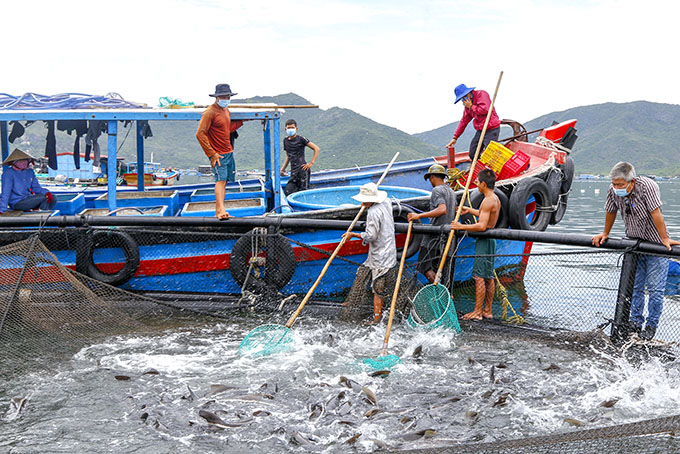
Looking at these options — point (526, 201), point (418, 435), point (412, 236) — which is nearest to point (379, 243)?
point (412, 236)

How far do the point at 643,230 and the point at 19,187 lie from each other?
29.5 feet

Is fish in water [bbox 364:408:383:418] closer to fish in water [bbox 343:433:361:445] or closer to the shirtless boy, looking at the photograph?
fish in water [bbox 343:433:361:445]

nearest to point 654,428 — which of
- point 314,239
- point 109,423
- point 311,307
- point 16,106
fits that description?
point 109,423

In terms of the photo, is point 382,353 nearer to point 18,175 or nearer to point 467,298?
point 467,298

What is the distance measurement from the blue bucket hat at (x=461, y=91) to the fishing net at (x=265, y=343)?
226 inches

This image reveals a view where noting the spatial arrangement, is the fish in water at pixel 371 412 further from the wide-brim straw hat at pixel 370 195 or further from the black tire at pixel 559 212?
the black tire at pixel 559 212

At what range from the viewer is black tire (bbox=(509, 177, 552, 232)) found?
9297 millimetres

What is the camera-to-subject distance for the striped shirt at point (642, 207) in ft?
21.1

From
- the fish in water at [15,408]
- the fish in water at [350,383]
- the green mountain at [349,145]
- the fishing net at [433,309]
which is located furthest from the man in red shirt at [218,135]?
the green mountain at [349,145]

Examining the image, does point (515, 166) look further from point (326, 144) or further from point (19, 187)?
point (326, 144)

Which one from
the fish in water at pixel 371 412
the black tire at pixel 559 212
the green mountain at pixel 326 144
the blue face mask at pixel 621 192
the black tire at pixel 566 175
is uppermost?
the green mountain at pixel 326 144

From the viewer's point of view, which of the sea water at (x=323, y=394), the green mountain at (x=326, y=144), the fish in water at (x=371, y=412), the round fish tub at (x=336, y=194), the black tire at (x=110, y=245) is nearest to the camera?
the sea water at (x=323, y=394)

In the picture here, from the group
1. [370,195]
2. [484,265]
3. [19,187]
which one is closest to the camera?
[370,195]

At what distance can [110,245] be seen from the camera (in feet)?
28.5
